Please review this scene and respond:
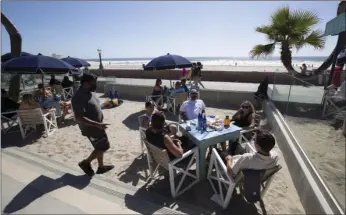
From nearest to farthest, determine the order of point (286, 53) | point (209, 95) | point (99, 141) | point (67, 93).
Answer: point (99, 141), point (286, 53), point (209, 95), point (67, 93)

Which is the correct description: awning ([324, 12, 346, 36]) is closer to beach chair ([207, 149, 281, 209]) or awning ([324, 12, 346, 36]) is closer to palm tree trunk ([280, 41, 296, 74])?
beach chair ([207, 149, 281, 209])

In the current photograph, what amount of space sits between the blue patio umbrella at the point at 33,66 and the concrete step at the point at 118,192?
9.04 ft

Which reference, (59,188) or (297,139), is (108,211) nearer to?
(59,188)

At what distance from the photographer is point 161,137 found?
9.41ft

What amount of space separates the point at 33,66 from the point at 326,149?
21.5 ft

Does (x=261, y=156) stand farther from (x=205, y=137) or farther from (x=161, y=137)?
(x=161, y=137)

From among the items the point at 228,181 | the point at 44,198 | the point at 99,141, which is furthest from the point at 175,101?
the point at 44,198

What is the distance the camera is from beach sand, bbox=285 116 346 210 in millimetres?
2350

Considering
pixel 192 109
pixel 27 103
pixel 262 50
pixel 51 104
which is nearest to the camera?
pixel 192 109

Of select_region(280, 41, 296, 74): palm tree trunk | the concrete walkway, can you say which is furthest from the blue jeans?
select_region(280, 41, 296, 74): palm tree trunk

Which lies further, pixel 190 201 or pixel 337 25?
pixel 337 25

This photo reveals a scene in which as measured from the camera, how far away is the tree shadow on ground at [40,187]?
2.42 metres

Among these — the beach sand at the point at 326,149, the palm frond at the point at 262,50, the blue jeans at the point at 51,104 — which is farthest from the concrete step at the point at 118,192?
the palm frond at the point at 262,50

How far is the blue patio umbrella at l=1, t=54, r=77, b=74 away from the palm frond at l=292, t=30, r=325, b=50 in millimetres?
8018
